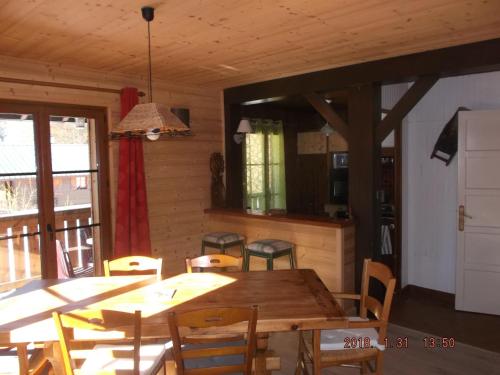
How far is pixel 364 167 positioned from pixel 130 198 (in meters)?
2.24

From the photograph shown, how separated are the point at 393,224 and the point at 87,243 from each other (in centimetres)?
321

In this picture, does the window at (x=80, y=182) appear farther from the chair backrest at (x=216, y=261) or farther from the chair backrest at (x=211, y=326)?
the chair backrest at (x=211, y=326)

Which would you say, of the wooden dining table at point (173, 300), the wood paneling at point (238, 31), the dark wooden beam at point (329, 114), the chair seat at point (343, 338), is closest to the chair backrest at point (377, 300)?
the chair seat at point (343, 338)

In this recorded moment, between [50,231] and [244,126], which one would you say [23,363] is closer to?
[50,231]

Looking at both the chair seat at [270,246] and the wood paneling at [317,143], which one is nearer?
the chair seat at [270,246]

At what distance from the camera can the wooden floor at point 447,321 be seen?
345cm

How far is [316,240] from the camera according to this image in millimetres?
3979

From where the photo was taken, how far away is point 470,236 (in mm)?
3992

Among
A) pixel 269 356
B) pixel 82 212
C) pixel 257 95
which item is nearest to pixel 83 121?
pixel 82 212

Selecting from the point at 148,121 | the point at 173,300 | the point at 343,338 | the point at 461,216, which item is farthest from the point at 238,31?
the point at 461,216

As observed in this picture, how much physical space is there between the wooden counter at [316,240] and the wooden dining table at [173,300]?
1.07 metres

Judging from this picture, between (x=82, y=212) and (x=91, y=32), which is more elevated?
(x=91, y=32)

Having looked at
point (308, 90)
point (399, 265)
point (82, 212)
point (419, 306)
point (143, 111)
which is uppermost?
point (308, 90)

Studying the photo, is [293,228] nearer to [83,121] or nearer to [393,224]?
[393,224]
